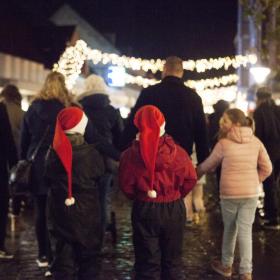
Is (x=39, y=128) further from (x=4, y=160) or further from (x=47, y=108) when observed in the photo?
(x=4, y=160)

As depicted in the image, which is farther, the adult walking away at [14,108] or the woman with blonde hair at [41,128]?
the adult walking away at [14,108]

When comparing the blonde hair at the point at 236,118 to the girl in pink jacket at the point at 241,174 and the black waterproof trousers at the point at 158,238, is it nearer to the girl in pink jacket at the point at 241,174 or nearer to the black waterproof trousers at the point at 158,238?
the girl in pink jacket at the point at 241,174

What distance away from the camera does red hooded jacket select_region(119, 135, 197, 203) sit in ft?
17.0

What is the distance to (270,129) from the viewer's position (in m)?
9.03

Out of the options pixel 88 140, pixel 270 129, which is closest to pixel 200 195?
pixel 270 129

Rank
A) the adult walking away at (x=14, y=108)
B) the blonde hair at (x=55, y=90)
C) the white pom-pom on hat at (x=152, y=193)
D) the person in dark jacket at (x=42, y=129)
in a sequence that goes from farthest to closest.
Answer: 1. the adult walking away at (x=14, y=108)
2. the blonde hair at (x=55, y=90)
3. the person in dark jacket at (x=42, y=129)
4. the white pom-pom on hat at (x=152, y=193)

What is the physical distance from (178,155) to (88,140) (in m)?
1.04

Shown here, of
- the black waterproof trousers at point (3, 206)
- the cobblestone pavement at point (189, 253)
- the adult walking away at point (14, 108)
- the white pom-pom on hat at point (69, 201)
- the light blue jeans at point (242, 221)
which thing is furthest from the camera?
the adult walking away at point (14, 108)

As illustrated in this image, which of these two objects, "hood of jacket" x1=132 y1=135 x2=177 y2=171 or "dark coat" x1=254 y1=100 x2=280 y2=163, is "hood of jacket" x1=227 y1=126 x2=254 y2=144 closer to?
"hood of jacket" x1=132 y1=135 x2=177 y2=171

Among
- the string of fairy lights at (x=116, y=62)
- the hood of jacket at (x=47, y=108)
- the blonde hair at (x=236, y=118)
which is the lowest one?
the blonde hair at (x=236, y=118)

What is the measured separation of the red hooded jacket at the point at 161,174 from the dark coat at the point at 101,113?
220 centimetres

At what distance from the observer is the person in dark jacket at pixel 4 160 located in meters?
7.30

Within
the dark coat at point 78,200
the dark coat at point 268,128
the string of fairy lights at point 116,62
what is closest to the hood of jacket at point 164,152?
the dark coat at point 78,200

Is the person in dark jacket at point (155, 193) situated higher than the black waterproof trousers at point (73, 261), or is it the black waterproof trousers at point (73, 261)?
the person in dark jacket at point (155, 193)
